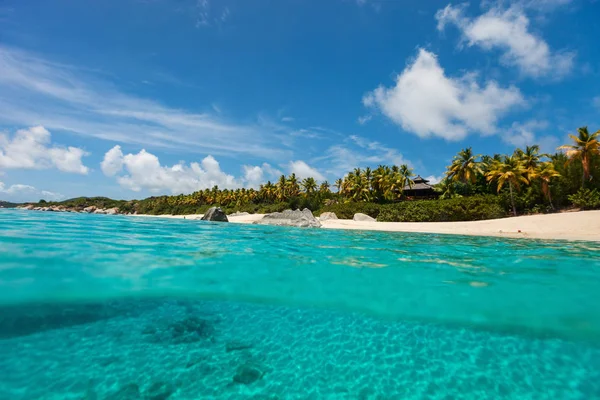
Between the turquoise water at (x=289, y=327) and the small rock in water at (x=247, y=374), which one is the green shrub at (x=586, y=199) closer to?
the turquoise water at (x=289, y=327)

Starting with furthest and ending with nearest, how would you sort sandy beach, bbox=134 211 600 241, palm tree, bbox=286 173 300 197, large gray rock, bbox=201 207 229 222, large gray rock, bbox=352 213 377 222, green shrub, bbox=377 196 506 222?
palm tree, bbox=286 173 300 197 → large gray rock, bbox=352 213 377 222 → large gray rock, bbox=201 207 229 222 → green shrub, bbox=377 196 506 222 → sandy beach, bbox=134 211 600 241

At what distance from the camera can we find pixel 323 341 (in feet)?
20.9

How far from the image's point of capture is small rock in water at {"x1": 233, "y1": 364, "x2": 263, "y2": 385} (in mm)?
4895

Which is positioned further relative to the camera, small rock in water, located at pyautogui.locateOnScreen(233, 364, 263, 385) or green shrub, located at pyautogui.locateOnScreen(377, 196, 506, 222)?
green shrub, located at pyautogui.locateOnScreen(377, 196, 506, 222)

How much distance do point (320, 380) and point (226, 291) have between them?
432 centimetres

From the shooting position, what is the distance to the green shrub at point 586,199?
32.2 m

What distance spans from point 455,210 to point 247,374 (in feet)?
127

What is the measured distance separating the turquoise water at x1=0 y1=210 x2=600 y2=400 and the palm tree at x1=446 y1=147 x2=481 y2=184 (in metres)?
39.5

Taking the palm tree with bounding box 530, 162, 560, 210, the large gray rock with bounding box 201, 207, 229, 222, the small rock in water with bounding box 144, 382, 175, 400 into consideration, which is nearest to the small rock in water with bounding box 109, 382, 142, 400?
the small rock in water with bounding box 144, 382, 175, 400

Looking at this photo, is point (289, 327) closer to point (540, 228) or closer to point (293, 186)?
point (540, 228)

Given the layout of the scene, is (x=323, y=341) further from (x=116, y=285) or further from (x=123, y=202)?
(x=123, y=202)

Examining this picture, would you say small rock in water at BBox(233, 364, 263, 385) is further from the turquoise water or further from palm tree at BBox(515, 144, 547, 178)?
palm tree at BBox(515, 144, 547, 178)

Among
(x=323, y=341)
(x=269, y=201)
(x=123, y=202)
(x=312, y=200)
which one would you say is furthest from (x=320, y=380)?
(x=123, y=202)

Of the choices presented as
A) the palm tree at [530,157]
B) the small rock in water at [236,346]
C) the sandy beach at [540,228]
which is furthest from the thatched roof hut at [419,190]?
the small rock in water at [236,346]
